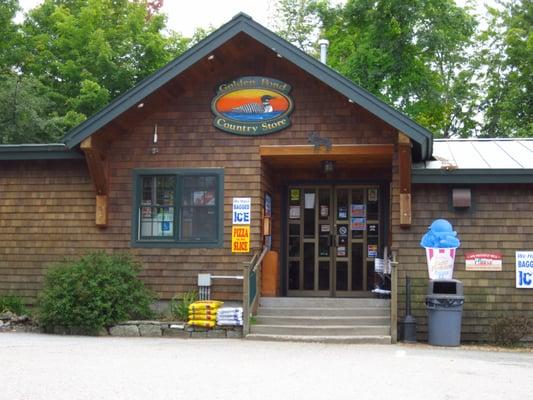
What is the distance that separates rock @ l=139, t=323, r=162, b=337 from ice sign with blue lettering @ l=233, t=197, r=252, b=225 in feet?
7.92

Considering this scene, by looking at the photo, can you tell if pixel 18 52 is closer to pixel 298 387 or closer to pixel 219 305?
pixel 219 305

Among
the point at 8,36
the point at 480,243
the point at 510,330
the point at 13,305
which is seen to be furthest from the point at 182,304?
the point at 8,36

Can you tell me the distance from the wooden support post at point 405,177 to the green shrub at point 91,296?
482 centimetres

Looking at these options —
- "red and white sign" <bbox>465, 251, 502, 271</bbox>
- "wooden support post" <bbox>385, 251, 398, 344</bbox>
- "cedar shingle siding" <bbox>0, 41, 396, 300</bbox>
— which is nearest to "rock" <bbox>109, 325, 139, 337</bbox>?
"cedar shingle siding" <bbox>0, 41, 396, 300</bbox>

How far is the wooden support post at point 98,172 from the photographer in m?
13.7

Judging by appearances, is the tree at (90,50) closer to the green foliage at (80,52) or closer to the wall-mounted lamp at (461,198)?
the green foliage at (80,52)

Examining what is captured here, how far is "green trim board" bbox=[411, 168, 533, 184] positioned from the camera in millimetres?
13266

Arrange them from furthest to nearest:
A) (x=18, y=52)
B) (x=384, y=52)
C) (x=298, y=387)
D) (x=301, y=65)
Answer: (x=18, y=52) < (x=384, y=52) < (x=301, y=65) < (x=298, y=387)

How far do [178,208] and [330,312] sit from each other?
11.3ft

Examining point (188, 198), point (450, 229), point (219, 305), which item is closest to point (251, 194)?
point (188, 198)

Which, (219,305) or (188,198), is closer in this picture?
(219,305)

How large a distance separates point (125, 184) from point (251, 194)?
2444 millimetres

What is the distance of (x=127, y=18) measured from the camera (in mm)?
31422

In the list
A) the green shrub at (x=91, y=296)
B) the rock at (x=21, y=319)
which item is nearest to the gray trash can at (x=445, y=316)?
the green shrub at (x=91, y=296)
